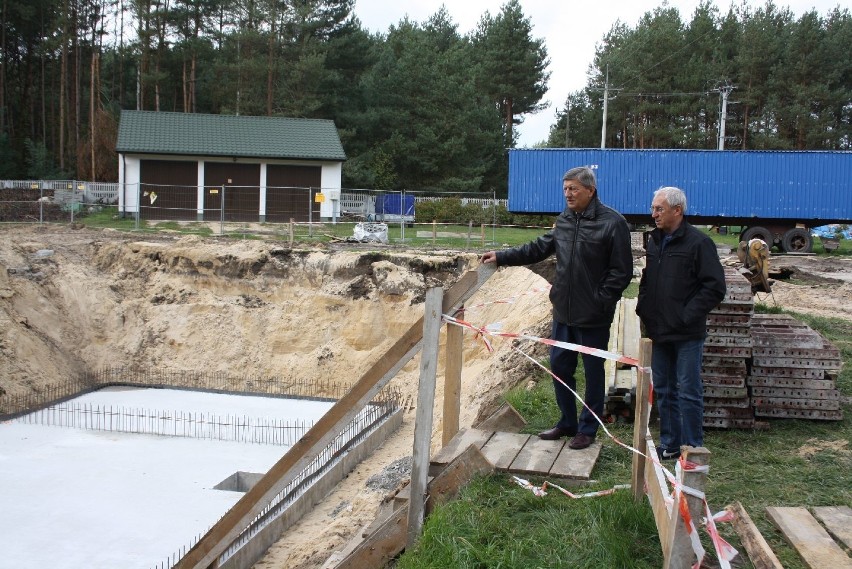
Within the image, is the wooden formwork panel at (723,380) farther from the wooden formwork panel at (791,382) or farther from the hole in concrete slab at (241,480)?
the hole in concrete slab at (241,480)

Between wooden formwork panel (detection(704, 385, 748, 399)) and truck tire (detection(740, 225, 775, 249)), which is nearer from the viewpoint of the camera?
wooden formwork panel (detection(704, 385, 748, 399))

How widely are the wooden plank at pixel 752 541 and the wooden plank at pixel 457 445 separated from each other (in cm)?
153

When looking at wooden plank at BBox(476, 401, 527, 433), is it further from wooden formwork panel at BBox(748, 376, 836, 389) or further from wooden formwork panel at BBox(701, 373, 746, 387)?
wooden formwork panel at BBox(748, 376, 836, 389)

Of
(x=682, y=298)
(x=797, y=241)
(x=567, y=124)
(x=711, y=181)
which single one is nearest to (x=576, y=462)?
(x=682, y=298)

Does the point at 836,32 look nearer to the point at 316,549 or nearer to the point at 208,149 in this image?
the point at 208,149

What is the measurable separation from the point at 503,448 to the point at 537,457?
31 cm

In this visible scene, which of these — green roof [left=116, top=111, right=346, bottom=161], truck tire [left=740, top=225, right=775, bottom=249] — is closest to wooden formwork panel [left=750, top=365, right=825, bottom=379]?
truck tire [left=740, top=225, right=775, bottom=249]

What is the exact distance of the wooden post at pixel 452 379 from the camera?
5.58 m

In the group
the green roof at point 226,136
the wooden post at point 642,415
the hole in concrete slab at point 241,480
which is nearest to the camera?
the wooden post at point 642,415

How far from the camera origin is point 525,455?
17.5 ft

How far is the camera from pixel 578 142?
195 feet

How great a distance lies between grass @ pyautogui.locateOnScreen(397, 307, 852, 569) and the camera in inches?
160

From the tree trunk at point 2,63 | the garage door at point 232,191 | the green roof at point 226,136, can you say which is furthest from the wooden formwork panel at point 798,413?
the tree trunk at point 2,63

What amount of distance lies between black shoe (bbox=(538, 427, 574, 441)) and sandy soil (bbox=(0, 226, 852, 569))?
410 inches
